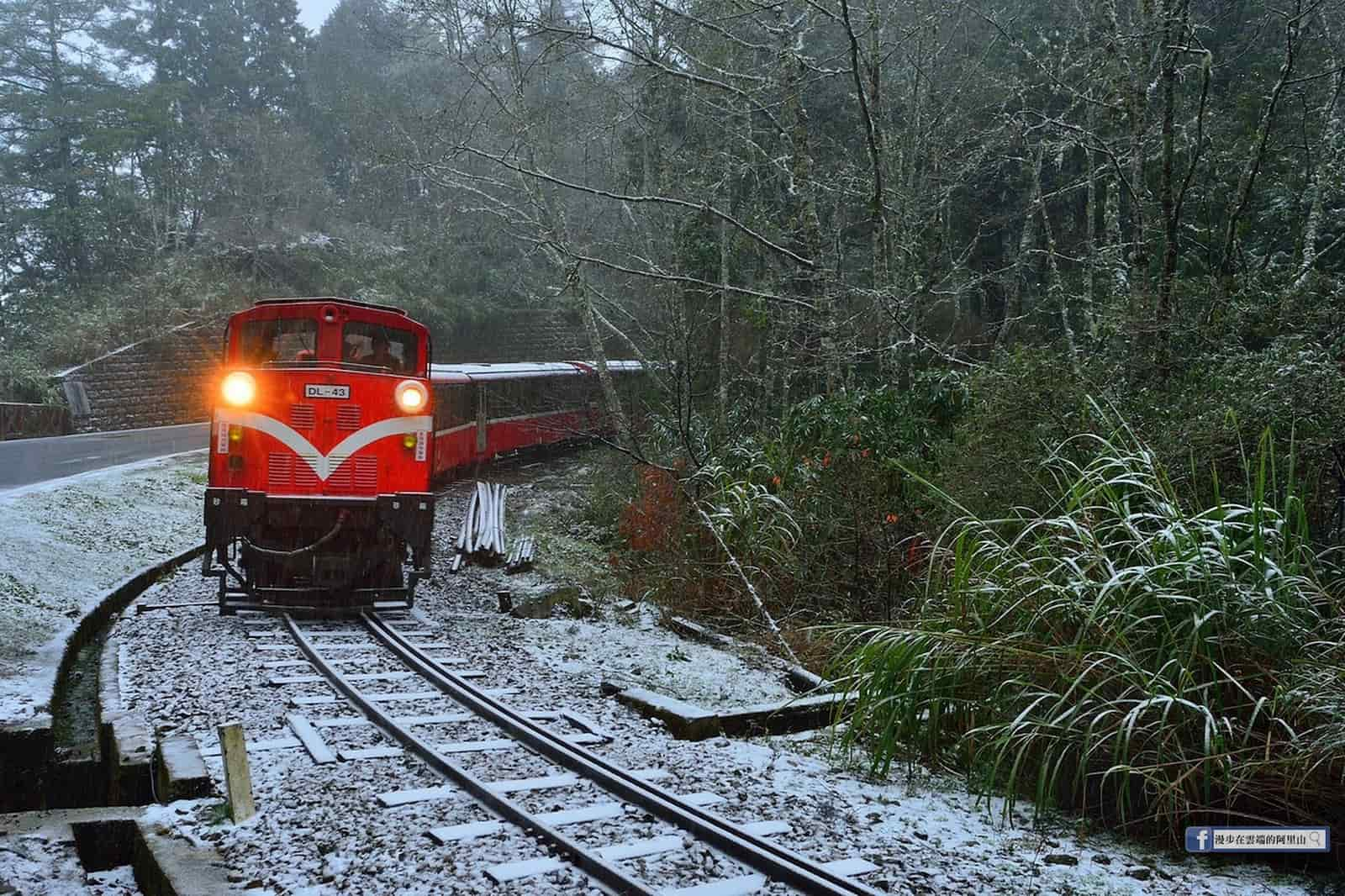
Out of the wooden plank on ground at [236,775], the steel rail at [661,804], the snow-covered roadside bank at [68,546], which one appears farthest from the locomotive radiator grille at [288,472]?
the wooden plank on ground at [236,775]

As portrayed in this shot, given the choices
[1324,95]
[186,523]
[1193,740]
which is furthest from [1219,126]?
[186,523]

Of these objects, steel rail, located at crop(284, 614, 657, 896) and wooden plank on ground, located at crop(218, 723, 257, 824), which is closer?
steel rail, located at crop(284, 614, 657, 896)

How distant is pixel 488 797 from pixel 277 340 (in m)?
6.07

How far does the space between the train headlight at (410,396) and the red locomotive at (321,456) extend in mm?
11

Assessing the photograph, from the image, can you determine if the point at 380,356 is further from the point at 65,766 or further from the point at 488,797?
the point at 488,797

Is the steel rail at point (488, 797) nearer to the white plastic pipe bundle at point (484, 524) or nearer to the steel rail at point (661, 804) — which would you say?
the steel rail at point (661, 804)

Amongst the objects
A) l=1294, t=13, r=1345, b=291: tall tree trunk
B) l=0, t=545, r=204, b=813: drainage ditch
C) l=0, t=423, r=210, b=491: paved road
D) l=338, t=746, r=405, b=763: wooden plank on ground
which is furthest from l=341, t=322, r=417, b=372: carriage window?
l=0, t=423, r=210, b=491: paved road

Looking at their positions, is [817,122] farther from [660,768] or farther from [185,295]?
[185,295]

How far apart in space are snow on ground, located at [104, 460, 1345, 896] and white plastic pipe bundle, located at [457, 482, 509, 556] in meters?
5.23

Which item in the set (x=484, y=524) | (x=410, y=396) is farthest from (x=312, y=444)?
(x=484, y=524)

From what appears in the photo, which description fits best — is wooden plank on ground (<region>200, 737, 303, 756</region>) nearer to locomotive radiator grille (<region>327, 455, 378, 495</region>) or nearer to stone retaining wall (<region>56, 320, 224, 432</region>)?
locomotive radiator grille (<region>327, 455, 378, 495</region>)

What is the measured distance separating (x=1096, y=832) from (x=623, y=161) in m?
19.7

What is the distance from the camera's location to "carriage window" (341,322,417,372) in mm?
9758

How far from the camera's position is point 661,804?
479 centimetres
